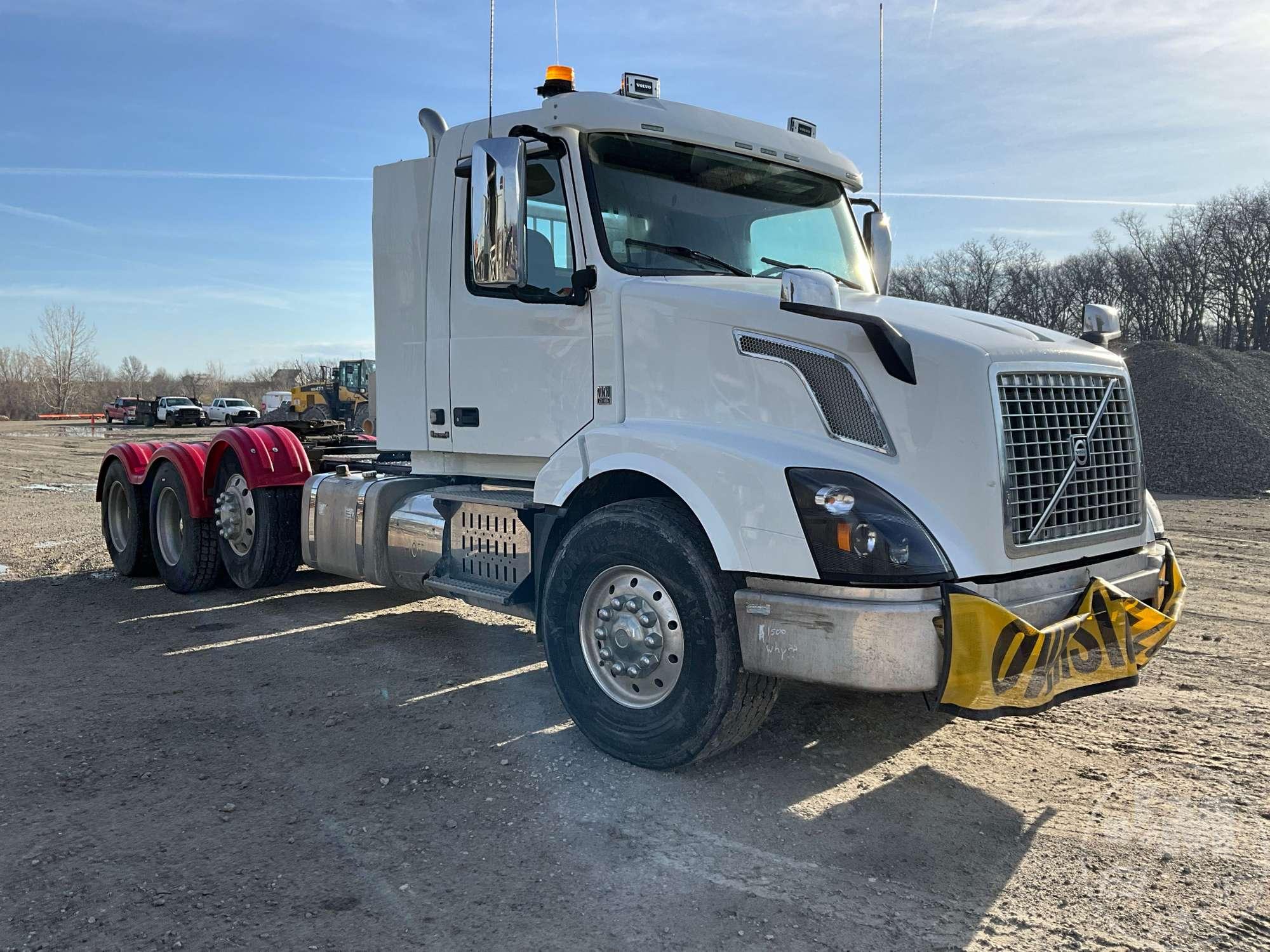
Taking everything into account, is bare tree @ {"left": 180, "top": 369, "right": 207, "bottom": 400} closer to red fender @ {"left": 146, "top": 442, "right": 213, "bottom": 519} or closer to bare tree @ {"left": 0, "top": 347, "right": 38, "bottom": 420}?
bare tree @ {"left": 0, "top": 347, "right": 38, "bottom": 420}

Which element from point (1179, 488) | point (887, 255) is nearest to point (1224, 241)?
point (1179, 488)

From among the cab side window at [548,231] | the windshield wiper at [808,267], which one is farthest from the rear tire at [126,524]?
the windshield wiper at [808,267]

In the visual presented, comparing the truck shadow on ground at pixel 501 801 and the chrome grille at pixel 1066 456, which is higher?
the chrome grille at pixel 1066 456

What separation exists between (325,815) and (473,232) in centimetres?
269

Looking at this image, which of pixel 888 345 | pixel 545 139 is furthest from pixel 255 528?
pixel 888 345

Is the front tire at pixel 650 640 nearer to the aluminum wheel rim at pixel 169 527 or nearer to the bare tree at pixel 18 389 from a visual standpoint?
the aluminum wheel rim at pixel 169 527

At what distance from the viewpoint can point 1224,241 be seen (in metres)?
51.2

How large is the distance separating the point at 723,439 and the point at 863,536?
0.76 metres

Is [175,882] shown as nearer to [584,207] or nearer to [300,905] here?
[300,905]

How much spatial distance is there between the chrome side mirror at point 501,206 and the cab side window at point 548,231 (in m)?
0.31

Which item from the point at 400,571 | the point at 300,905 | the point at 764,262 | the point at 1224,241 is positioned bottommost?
the point at 300,905

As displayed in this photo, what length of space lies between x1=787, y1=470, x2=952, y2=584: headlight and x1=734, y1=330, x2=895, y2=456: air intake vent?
230 mm

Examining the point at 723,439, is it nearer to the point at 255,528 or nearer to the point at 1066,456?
the point at 1066,456

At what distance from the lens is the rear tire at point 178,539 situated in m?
8.23
